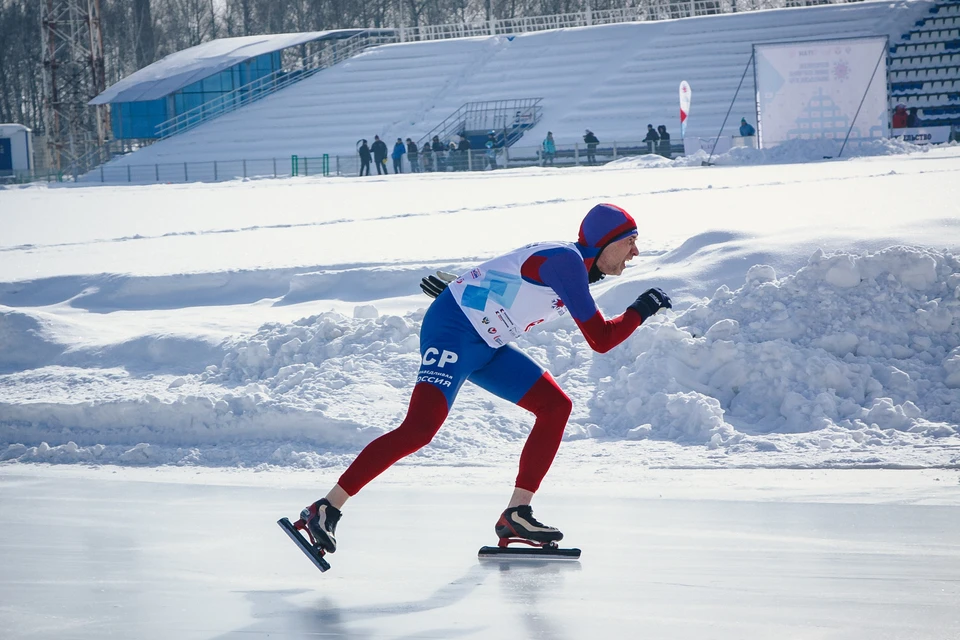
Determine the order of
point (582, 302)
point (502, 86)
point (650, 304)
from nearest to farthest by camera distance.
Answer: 1. point (582, 302)
2. point (650, 304)
3. point (502, 86)

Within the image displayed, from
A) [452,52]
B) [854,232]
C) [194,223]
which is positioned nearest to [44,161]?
[452,52]

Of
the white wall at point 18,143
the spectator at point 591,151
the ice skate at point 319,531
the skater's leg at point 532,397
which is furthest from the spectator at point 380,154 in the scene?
the ice skate at point 319,531

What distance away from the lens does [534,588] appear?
400 centimetres

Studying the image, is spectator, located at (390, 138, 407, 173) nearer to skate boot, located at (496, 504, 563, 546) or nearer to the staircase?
the staircase

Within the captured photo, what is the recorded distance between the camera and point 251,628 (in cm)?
364

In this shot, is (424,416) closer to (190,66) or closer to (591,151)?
(591,151)

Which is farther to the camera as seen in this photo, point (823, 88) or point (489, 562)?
point (823, 88)

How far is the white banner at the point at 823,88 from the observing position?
26.8m

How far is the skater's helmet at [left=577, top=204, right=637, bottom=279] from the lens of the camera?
4121mm

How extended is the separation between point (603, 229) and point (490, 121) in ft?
119

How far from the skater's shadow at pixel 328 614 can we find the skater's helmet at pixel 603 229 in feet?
3.92

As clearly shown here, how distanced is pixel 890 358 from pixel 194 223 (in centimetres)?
1266

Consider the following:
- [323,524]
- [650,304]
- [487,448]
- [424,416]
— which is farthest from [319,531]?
[487,448]

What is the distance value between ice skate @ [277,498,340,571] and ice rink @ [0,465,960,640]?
118mm
